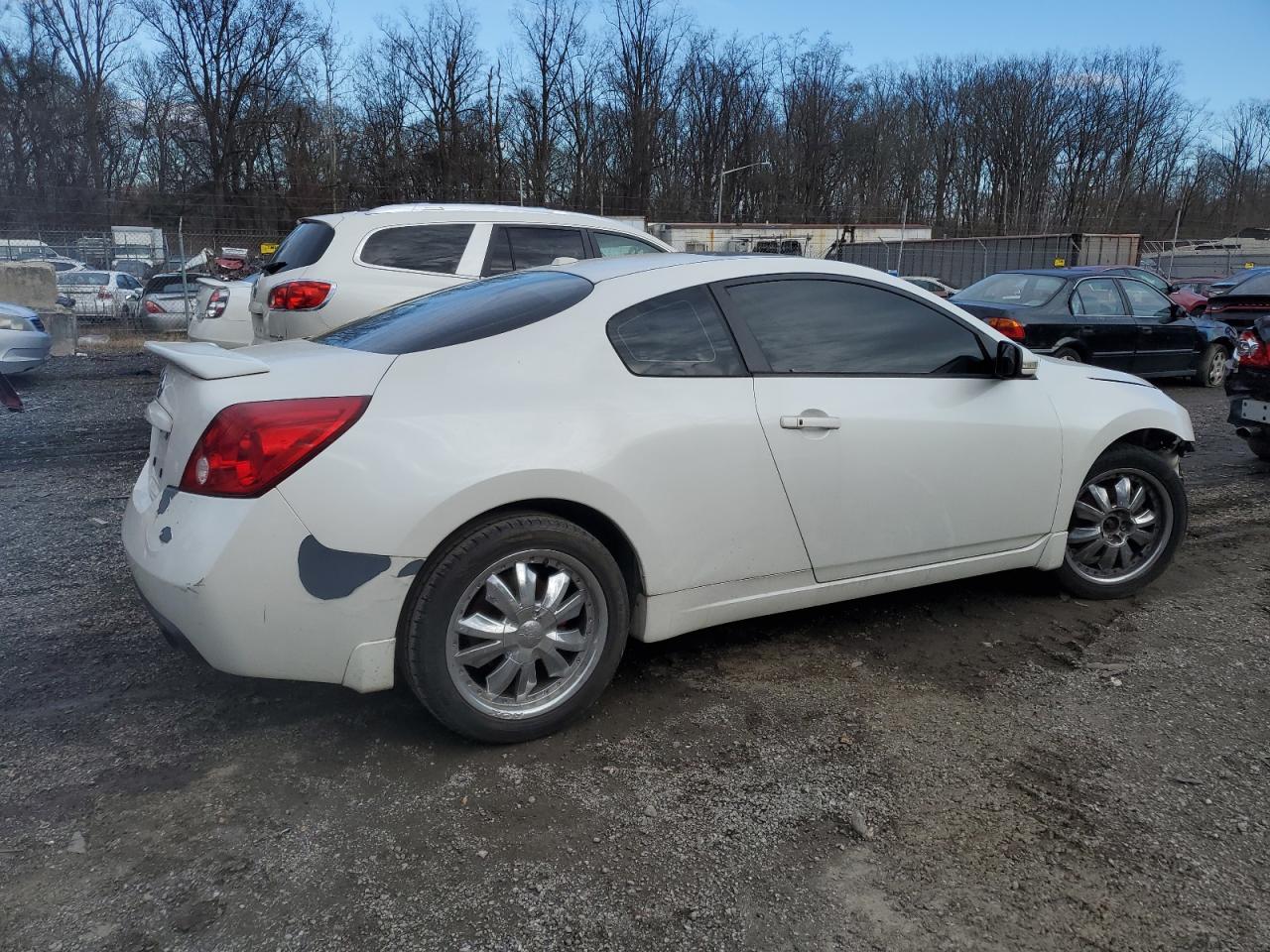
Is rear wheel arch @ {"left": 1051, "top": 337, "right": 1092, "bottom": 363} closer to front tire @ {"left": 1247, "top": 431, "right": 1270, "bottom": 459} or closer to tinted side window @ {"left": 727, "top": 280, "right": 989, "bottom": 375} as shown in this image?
front tire @ {"left": 1247, "top": 431, "right": 1270, "bottom": 459}

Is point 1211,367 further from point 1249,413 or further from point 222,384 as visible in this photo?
point 222,384

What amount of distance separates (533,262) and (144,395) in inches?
225

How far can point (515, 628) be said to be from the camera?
289 centimetres

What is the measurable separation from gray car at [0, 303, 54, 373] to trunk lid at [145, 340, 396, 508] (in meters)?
9.07

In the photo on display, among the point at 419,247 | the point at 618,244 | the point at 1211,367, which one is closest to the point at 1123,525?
the point at 618,244

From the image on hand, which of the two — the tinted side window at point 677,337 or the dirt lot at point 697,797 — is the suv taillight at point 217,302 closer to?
the dirt lot at point 697,797

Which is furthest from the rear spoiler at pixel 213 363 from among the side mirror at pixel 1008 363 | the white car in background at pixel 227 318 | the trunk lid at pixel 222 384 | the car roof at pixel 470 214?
the white car in background at pixel 227 318

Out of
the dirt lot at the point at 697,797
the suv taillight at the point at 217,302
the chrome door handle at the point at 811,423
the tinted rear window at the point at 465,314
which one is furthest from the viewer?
the suv taillight at the point at 217,302

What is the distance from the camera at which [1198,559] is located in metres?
5.04

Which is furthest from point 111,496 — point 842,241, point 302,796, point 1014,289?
point 842,241

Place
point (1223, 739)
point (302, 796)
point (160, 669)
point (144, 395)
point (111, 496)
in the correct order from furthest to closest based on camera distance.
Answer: point (144, 395)
point (111, 496)
point (160, 669)
point (1223, 739)
point (302, 796)

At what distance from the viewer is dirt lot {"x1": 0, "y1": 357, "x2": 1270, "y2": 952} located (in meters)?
2.22

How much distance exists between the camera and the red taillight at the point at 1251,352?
6984 mm

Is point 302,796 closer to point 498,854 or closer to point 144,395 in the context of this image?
point 498,854
